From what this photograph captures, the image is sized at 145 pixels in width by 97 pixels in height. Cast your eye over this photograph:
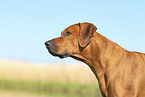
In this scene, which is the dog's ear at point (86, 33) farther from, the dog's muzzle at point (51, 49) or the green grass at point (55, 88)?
the green grass at point (55, 88)

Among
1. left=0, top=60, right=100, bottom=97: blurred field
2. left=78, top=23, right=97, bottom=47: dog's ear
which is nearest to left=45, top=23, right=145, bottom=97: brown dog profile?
left=78, top=23, right=97, bottom=47: dog's ear

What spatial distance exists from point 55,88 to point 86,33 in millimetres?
9321

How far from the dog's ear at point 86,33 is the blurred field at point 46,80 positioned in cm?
790

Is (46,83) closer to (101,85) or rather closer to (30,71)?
(30,71)

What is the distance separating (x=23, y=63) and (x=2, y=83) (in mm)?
2218

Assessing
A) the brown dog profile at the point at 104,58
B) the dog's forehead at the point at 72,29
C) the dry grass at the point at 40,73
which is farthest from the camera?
the dry grass at the point at 40,73

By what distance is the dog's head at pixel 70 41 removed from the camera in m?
4.59

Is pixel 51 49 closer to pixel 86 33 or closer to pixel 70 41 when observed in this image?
pixel 70 41

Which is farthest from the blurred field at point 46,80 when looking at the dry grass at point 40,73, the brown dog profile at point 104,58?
the brown dog profile at point 104,58

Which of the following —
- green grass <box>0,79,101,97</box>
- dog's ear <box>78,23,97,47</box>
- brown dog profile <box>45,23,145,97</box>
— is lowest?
green grass <box>0,79,101,97</box>

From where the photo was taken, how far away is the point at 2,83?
1552 centimetres

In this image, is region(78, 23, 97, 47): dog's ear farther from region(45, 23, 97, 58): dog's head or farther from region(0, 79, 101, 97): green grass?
region(0, 79, 101, 97): green grass

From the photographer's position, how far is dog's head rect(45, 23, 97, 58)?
4.59 meters

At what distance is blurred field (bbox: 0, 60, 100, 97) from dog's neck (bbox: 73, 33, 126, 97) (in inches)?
306
